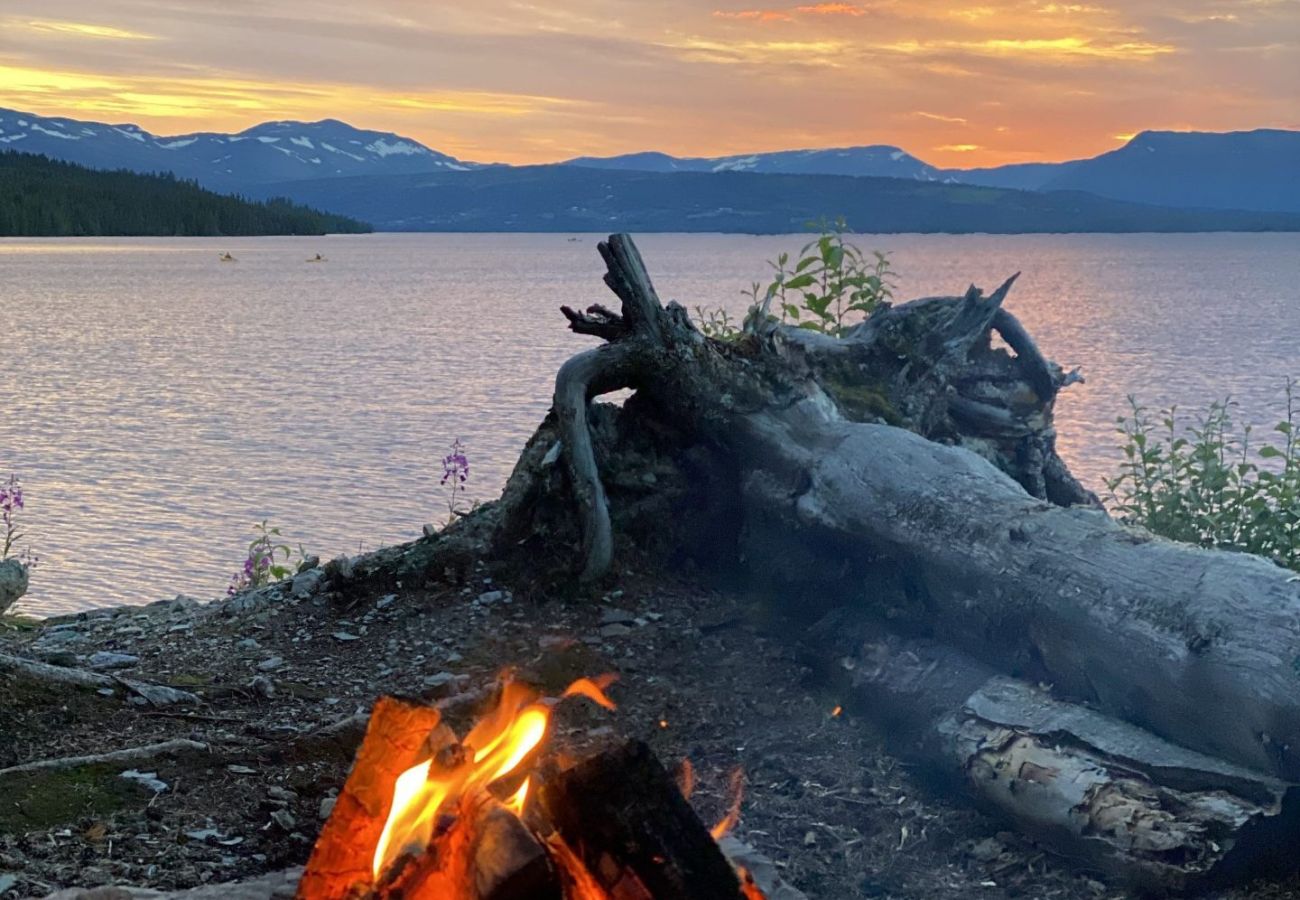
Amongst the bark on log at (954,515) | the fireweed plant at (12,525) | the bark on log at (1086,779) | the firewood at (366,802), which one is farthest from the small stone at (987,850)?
the fireweed plant at (12,525)

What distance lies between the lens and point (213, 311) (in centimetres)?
6512

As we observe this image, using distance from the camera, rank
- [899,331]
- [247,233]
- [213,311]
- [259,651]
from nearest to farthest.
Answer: [259,651] < [899,331] < [213,311] < [247,233]

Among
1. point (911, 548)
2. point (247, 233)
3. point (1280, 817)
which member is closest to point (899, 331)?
point (911, 548)

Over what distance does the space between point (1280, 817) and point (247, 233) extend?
19745cm

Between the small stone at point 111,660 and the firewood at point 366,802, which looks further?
the small stone at point 111,660

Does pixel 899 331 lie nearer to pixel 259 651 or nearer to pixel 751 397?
pixel 751 397

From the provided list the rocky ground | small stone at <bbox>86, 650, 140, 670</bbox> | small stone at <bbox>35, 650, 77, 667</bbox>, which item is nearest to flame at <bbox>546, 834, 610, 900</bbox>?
the rocky ground

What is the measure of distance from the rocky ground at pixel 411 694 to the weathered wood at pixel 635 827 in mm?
1676

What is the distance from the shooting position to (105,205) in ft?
555

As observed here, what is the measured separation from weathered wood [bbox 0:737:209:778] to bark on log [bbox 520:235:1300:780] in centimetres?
283

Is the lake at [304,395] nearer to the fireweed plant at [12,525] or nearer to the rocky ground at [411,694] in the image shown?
the fireweed plant at [12,525]

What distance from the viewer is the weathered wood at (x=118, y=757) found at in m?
4.99

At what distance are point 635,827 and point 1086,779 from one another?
2.44m

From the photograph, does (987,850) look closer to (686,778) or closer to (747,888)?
(686,778)
